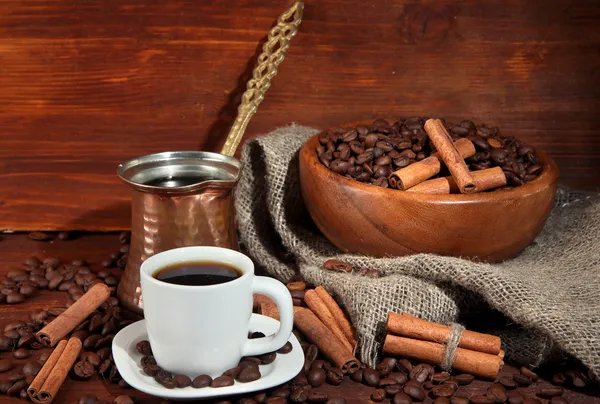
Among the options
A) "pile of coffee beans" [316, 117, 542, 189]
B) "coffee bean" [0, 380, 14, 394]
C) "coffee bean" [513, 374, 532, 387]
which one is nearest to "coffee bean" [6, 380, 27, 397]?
"coffee bean" [0, 380, 14, 394]

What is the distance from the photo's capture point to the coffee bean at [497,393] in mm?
1256

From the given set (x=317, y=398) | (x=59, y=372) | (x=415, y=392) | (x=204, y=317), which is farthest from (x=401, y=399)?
(x=59, y=372)

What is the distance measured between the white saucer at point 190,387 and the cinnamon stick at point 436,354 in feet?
0.55

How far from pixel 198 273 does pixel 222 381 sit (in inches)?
6.8

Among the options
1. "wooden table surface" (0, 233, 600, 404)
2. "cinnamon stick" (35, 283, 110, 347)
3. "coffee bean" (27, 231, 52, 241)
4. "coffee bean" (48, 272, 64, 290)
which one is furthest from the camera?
"coffee bean" (27, 231, 52, 241)

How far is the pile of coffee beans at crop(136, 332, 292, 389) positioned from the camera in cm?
119

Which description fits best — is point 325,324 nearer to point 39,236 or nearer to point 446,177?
point 446,177

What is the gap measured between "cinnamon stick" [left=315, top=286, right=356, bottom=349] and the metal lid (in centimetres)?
28

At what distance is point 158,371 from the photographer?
1219 mm

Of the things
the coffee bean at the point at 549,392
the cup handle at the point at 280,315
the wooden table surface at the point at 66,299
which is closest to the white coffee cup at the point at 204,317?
the cup handle at the point at 280,315

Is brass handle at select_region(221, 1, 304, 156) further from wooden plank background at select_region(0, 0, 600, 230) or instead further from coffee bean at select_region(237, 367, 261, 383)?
coffee bean at select_region(237, 367, 261, 383)

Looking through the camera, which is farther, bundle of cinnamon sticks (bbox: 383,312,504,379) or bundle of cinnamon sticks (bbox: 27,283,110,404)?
bundle of cinnamon sticks (bbox: 383,312,504,379)

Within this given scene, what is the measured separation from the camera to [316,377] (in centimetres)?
129

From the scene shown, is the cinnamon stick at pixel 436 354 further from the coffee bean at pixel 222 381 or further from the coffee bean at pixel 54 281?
the coffee bean at pixel 54 281
